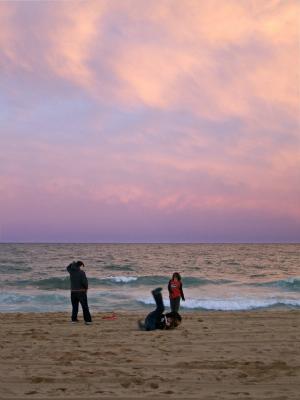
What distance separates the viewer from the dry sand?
5.72 meters

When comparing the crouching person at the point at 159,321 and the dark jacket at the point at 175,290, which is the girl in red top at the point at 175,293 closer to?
the dark jacket at the point at 175,290

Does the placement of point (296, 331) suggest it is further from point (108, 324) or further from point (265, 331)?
point (108, 324)

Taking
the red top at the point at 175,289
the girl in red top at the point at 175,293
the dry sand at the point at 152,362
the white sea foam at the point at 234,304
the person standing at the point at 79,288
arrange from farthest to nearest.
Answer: the white sea foam at the point at 234,304 → the red top at the point at 175,289 → the girl in red top at the point at 175,293 → the person standing at the point at 79,288 → the dry sand at the point at 152,362

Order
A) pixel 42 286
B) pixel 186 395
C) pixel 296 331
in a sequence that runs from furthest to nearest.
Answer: pixel 42 286 → pixel 296 331 → pixel 186 395

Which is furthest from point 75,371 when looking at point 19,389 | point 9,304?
point 9,304

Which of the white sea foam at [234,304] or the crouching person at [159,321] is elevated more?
the crouching person at [159,321]

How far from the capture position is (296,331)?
33.3 feet

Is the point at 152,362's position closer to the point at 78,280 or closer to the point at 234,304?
the point at 78,280

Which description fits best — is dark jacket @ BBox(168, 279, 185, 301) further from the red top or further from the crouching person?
the crouching person

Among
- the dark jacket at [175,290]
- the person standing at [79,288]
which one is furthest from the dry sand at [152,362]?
the dark jacket at [175,290]

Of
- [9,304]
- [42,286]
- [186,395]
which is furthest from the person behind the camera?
[42,286]

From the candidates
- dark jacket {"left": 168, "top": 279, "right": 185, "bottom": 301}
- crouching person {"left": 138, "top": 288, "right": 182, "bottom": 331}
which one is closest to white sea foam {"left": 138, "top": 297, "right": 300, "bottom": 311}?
dark jacket {"left": 168, "top": 279, "right": 185, "bottom": 301}

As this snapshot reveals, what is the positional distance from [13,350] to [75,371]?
207cm

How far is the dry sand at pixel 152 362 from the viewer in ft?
18.8
